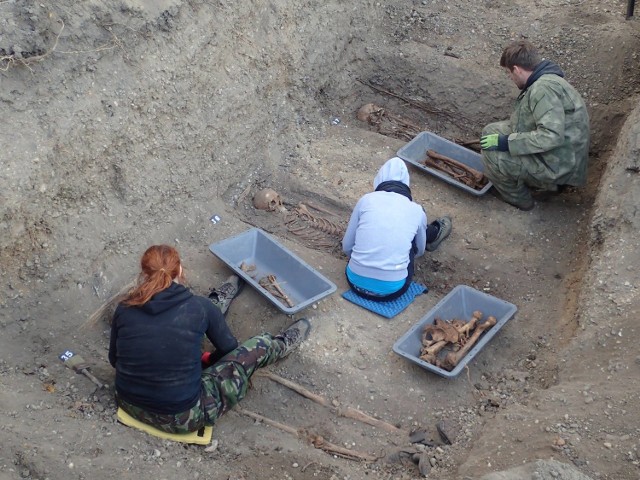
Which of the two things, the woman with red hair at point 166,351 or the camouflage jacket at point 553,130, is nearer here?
the woman with red hair at point 166,351

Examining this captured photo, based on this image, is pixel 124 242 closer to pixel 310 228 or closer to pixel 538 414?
pixel 310 228

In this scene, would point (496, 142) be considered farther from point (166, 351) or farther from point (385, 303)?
point (166, 351)

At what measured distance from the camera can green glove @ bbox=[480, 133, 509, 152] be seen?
734 cm

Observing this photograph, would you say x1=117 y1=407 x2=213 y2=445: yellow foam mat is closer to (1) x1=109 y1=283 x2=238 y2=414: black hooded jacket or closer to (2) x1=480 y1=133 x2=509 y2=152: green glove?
(1) x1=109 y1=283 x2=238 y2=414: black hooded jacket

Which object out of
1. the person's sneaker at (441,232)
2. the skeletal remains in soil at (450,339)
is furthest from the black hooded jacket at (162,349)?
the person's sneaker at (441,232)

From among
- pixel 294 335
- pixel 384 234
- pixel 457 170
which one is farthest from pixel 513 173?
pixel 294 335

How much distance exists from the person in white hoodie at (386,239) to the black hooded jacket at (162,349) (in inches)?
71.8

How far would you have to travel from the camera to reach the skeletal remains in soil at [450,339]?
5906 mm

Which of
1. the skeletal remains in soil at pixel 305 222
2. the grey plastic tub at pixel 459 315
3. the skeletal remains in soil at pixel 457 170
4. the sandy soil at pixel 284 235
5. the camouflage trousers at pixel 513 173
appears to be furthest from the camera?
the skeletal remains in soil at pixel 457 170

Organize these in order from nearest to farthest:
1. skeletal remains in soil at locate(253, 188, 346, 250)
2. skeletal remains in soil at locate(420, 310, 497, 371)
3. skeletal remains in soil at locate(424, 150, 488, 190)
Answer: skeletal remains in soil at locate(420, 310, 497, 371) → skeletal remains in soil at locate(253, 188, 346, 250) → skeletal remains in soil at locate(424, 150, 488, 190)

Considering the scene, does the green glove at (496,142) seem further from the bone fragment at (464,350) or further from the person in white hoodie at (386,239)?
the bone fragment at (464,350)

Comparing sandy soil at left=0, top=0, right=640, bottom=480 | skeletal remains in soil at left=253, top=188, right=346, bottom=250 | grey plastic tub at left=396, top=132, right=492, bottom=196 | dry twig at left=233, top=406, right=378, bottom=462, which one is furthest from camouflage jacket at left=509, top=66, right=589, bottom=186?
dry twig at left=233, top=406, right=378, bottom=462

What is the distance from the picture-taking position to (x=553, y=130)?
6953 mm

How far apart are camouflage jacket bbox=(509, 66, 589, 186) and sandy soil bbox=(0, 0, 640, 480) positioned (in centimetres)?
40
